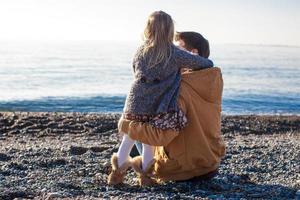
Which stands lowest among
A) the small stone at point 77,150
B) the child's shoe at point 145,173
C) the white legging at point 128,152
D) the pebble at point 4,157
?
the small stone at point 77,150

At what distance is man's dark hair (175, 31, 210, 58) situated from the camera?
7972 mm

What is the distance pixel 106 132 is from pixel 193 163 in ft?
27.1

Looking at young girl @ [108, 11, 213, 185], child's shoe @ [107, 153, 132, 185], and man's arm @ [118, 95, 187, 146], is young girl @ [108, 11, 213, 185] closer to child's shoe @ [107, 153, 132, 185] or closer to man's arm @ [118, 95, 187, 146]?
man's arm @ [118, 95, 187, 146]

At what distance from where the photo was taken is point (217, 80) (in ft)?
25.4

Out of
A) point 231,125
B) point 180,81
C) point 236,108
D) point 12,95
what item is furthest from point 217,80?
point 12,95

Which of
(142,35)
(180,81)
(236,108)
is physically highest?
(142,35)

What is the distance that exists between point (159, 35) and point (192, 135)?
129 cm

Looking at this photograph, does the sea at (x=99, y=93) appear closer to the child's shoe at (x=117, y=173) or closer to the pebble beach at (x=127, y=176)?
the pebble beach at (x=127, y=176)

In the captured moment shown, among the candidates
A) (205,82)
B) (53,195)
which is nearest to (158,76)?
(205,82)

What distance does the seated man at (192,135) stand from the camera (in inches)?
294

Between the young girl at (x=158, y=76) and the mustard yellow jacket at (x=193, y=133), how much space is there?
117mm

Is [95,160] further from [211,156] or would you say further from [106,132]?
[106,132]

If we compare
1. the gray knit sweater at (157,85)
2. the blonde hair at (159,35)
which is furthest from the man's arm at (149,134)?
the blonde hair at (159,35)

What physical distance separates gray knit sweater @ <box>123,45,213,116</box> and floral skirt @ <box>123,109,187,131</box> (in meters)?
0.05
